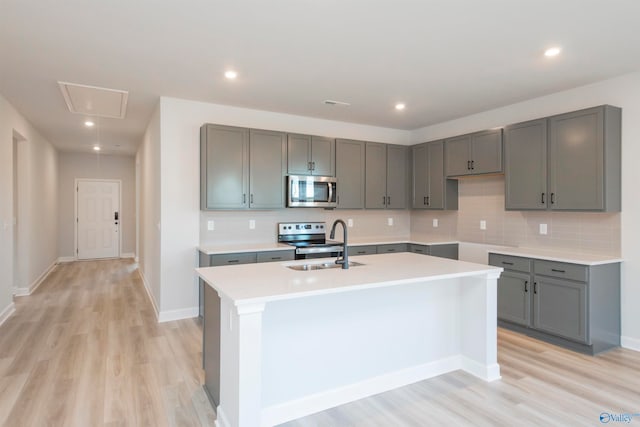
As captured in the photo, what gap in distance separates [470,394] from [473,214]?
297 cm

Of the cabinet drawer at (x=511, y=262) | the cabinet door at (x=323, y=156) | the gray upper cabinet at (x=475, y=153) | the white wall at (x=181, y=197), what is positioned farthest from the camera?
the cabinet door at (x=323, y=156)

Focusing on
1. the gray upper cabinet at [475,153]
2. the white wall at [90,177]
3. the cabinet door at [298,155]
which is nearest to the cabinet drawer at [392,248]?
the gray upper cabinet at [475,153]

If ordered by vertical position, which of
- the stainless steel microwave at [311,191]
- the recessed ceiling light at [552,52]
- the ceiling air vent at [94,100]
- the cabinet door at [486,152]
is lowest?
the stainless steel microwave at [311,191]

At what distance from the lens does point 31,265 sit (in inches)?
227

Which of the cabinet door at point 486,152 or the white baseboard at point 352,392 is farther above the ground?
Result: the cabinet door at point 486,152

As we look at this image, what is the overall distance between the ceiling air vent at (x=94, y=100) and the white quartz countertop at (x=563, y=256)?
4453mm

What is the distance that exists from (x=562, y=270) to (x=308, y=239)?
2.90 meters

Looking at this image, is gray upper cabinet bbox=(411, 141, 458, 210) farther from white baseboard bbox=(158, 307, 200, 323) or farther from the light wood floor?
white baseboard bbox=(158, 307, 200, 323)

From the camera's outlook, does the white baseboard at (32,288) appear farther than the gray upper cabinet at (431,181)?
Yes

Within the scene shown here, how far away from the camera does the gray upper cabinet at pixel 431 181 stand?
204 inches

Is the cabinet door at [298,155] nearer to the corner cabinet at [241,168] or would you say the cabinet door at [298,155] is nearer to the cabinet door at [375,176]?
the corner cabinet at [241,168]

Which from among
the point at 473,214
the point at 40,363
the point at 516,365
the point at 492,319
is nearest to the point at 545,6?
the point at 492,319

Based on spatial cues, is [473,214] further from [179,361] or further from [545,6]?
[179,361]

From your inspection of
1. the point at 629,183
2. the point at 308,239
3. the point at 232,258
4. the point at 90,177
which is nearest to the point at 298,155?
the point at 308,239
